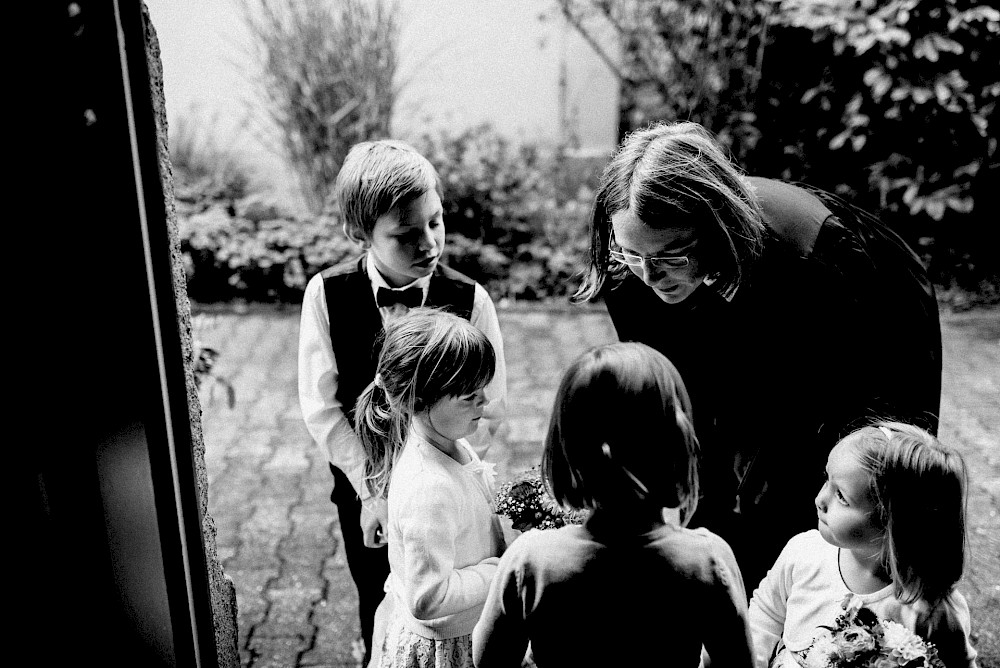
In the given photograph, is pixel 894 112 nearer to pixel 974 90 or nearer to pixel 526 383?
pixel 974 90

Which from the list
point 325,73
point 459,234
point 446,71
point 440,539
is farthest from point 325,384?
point 446,71

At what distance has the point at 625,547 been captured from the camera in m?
1.57

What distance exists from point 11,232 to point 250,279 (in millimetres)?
5450

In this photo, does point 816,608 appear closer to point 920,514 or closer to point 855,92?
point 920,514

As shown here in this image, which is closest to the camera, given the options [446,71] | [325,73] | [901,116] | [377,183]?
[377,183]

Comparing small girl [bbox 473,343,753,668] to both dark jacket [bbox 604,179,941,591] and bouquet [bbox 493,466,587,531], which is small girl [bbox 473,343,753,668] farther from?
dark jacket [bbox 604,179,941,591]

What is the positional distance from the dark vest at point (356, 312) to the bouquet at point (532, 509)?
0.63 metres

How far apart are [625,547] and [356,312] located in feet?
3.88

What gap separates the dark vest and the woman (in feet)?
1.25

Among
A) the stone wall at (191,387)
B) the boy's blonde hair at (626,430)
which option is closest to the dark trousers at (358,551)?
the stone wall at (191,387)

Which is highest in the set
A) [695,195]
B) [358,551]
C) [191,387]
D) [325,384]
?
[695,195]

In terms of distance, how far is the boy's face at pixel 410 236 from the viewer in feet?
7.82

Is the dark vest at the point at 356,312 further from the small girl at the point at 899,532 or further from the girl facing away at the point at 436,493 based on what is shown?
the small girl at the point at 899,532

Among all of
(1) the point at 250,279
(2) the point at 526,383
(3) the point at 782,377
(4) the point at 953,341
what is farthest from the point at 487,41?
(3) the point at 782,377
